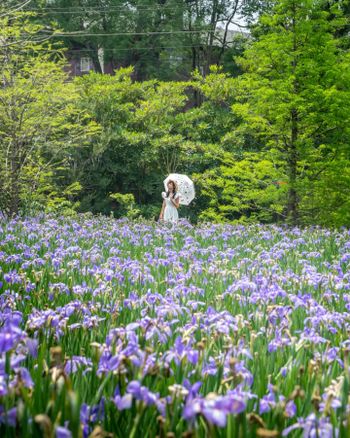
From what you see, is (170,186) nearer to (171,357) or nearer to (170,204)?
(170,204)

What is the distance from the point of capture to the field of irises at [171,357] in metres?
1.41

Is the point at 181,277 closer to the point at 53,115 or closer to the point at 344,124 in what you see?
the point at 344,124

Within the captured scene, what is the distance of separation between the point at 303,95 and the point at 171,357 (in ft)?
34.6

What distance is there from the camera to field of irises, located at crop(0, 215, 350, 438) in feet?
4.62

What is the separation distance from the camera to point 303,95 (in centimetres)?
1148

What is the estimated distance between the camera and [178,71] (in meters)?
28.5

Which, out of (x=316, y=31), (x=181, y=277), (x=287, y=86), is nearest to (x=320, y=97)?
(x=287, y=86)

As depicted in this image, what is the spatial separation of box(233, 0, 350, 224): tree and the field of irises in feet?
22.5

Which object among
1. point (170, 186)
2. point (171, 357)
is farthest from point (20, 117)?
point (171, 357)

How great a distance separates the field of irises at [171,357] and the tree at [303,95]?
6.87 metres

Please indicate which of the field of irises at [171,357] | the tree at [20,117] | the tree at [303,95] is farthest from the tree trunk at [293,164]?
the field of irises at [171,357]

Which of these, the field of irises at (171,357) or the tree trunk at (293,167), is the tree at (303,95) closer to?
the tree trunk at (293,167)

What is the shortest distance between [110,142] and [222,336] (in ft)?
53.3

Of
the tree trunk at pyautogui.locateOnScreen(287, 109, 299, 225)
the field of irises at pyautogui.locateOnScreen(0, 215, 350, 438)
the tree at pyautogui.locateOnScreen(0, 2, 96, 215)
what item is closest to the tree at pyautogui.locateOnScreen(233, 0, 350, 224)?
the tree trunk at pyautogui.locateOnScreen(287, 109, 299, 225)
